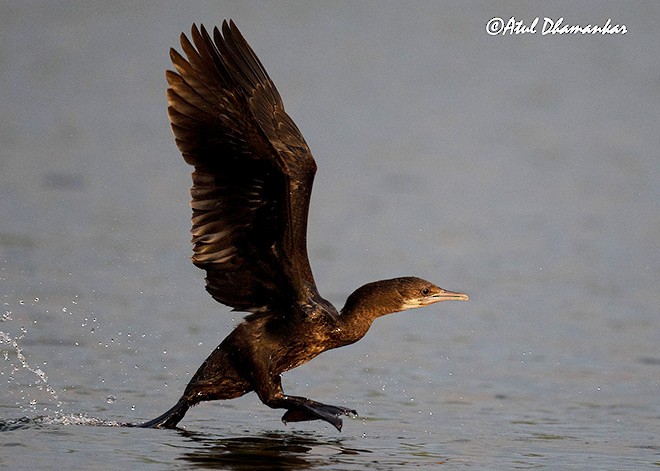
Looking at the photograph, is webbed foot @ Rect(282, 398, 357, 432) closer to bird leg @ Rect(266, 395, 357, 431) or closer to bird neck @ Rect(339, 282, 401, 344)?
bird leg @ Rect(266, 395, 357, 431)

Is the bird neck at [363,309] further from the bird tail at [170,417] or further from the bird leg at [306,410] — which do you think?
the bird tail at [170,417]

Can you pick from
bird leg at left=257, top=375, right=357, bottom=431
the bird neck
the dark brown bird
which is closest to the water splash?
the dark brown bird

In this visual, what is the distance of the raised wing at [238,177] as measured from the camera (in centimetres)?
750

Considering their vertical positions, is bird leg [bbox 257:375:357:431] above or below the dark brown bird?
below

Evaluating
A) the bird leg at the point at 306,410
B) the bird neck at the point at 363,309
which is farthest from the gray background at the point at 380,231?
the bird neck at the point at 363,309

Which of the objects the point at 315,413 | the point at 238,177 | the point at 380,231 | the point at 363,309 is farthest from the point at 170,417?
the point at 380,231

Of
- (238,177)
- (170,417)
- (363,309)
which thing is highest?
(238,177)

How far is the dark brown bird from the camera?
7.54m

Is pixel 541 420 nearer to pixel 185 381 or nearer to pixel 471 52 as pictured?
pixel 185 381

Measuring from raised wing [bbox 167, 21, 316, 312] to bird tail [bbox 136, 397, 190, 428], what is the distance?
0.58 metres

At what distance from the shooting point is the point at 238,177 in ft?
24.7

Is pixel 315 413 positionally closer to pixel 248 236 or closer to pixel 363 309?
pixel 363 309

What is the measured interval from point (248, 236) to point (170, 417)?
999mm

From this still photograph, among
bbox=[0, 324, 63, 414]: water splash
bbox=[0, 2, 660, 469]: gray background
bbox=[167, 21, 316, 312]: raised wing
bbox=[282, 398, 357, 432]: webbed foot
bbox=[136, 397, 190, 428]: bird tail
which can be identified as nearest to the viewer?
bbox=[282, 398, 357, 432]: webbed foot
